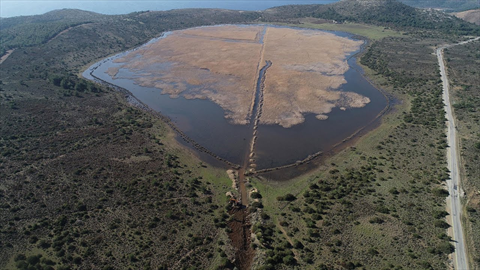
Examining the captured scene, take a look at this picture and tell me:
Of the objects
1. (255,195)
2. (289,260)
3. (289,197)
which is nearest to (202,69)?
(255,195)

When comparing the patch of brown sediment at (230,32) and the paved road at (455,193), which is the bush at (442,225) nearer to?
the paved road at (455,193)

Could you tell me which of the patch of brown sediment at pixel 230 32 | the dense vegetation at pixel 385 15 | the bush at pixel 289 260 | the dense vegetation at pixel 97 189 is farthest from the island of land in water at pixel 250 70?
the dense vegetation at pixel 385 15

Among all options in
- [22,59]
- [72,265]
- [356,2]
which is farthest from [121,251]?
[356,2]

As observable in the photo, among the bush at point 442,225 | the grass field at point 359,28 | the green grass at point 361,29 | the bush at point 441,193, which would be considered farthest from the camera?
the grass field at point 359,28

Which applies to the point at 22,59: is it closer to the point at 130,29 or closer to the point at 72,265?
the point at 130,29

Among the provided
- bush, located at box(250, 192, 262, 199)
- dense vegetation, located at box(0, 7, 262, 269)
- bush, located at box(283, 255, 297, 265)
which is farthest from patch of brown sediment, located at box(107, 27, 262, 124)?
bush, located at box(283, 255, 297, 265)

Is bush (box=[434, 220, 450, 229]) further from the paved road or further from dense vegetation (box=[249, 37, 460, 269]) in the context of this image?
the paved road
